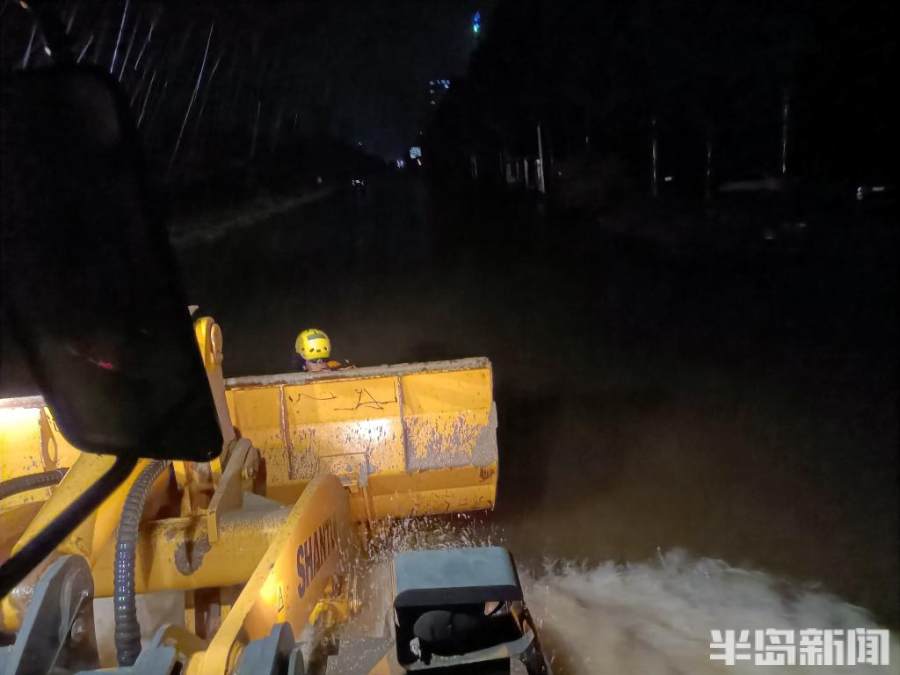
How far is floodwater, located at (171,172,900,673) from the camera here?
15.0ft

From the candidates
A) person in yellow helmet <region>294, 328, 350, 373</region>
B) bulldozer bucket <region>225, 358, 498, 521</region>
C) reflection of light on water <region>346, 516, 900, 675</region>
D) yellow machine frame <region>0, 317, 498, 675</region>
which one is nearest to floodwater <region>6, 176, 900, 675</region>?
reflection of light on water <region>346, 516, 900, 675</region>

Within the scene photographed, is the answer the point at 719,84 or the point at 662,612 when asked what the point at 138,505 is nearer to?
the point at 662,612

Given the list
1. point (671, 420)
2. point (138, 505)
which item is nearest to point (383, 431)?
point (138, 505)

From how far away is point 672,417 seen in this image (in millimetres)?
7555

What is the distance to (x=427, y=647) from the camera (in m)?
1.92

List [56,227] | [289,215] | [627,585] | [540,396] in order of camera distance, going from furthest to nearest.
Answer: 1. [289,215]
2. [540,396]
3. [627,585]
4. [56,227]

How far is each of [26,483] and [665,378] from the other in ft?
23.6

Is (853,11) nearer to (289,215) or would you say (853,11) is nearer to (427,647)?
(427,647)

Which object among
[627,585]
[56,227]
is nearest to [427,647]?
[56,227]

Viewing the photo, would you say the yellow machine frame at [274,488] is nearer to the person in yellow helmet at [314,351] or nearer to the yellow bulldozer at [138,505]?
the yellow bulldozer at [138,505]

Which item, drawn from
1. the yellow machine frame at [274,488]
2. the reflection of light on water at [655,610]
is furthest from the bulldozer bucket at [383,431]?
A: the reflection of light on water at [655,610]

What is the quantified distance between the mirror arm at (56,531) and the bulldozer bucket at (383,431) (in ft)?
11.9

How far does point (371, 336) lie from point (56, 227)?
11.1 metres

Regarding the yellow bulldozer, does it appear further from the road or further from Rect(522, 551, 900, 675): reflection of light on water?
the road
